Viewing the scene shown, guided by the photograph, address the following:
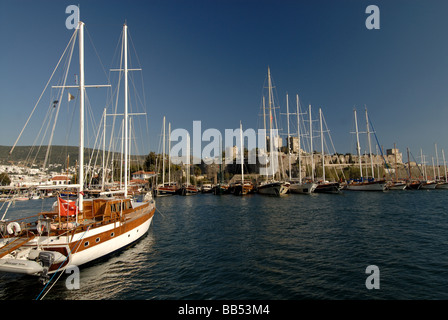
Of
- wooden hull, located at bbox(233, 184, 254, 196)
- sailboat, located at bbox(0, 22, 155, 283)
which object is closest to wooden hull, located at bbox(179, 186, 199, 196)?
wooden hull, located at bbox(233, 184, 254, 196)

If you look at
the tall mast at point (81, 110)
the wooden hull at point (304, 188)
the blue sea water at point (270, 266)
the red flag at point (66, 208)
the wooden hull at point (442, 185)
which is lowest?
the blue sea water at point (270, 266)

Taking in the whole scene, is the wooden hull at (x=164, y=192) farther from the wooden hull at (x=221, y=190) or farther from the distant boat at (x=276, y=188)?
the distant boat at (x=276, y=188)

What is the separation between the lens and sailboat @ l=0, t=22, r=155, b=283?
33.3ft

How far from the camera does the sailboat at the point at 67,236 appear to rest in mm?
10156

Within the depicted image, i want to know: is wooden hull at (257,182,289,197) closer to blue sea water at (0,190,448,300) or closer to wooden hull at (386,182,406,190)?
blue sea water at (0,190,448,300)

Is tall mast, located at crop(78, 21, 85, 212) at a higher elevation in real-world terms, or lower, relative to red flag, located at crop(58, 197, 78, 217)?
higher

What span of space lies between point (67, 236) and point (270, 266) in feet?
30.9

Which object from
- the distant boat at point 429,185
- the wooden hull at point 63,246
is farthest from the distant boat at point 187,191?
the distant boat at point 429,185

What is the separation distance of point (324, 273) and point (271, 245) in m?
4.90

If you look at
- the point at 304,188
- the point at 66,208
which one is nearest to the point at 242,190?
the point at 304,188

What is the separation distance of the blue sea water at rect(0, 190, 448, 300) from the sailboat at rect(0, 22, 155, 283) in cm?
73

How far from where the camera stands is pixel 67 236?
11.3 m

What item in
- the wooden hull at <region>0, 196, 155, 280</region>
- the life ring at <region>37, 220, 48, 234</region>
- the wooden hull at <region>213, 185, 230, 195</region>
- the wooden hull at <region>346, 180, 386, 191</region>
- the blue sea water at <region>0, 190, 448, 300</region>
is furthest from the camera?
the wooden hull at <region>213, 185, 230, 195</region>

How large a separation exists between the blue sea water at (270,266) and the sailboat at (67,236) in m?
0.73
